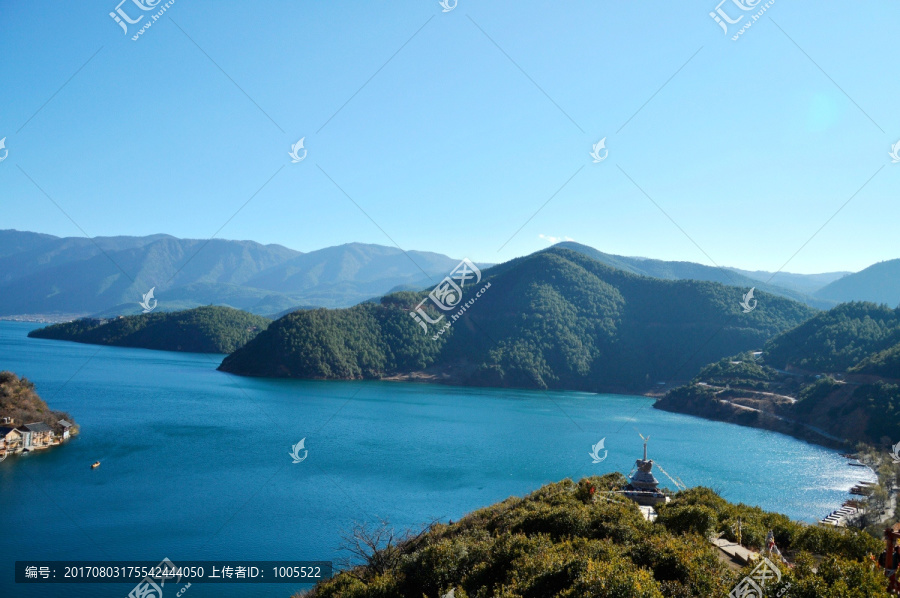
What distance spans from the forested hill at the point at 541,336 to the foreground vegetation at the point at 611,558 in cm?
6854

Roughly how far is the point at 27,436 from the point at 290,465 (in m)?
15.3

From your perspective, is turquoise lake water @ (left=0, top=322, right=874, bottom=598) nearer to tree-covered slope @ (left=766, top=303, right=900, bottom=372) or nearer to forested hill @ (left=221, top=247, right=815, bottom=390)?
tree-covered slope @ (left=766, top=303, right=900, bottom=372)

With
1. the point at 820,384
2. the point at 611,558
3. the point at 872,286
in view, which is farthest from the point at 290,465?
the point at 872,286

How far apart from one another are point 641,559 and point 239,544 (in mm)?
16675

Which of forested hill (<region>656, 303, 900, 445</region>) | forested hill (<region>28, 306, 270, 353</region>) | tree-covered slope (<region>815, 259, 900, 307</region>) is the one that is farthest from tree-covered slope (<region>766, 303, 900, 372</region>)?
tree-covered slope (<region>815, 259, 900, 307</region>)

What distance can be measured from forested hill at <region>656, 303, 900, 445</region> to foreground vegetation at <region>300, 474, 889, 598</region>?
132 feet

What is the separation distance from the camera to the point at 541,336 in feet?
287

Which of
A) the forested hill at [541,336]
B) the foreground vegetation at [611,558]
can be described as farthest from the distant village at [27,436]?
the forested hill at [541,336]

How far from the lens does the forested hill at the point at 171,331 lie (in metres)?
103

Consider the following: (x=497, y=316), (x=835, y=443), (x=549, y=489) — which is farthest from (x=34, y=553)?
(x=497, y=316)

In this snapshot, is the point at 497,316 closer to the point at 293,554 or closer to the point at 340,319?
the point at 340,319

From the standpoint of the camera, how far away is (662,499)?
1359 centimetres

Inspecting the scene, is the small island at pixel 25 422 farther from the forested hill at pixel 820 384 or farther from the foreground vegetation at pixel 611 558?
the forested hill at pixel 820 384

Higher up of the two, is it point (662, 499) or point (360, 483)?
point (662, 499)
